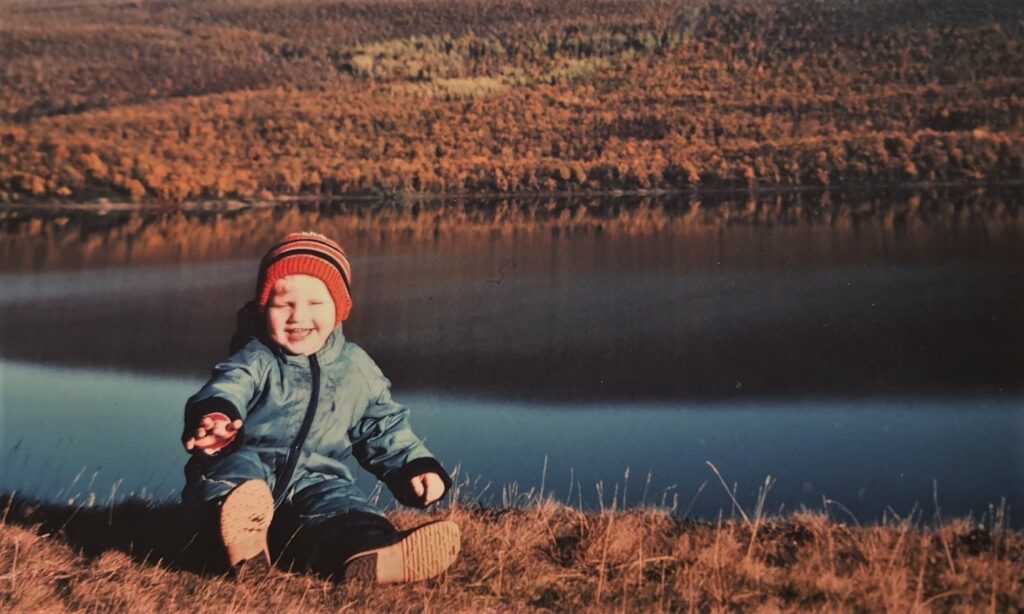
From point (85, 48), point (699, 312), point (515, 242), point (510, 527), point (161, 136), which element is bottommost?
point (510, 527)

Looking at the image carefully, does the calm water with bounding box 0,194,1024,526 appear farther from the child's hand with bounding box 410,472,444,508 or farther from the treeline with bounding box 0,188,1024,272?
the child's hand with bounding box 410,472,444,508

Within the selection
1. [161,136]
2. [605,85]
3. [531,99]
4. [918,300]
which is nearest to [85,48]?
[161,136]

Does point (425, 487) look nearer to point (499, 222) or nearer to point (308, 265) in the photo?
point (308, 265)

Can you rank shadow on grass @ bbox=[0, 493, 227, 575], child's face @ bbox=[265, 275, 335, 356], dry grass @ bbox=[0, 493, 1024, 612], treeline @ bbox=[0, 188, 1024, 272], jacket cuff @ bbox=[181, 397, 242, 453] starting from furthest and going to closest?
treeline @ bbox=[0, 188, 1024, 272]
child's face @ bbox=[265, 275, 335, 356]
shadow on grass @ bbox=[0, 493, 227, 575]
jacket cuff @ bbox=[181, 397, 242, 453]
dry grass @ bbox=[0, 493, 1024, 612]

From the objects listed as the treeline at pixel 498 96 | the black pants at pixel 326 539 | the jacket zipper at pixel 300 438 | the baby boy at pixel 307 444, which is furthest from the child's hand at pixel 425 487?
the treeline at pixel 498 96

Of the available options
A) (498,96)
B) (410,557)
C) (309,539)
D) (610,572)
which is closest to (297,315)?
(309,539)

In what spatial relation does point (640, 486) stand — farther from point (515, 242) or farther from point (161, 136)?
point (161, 136)

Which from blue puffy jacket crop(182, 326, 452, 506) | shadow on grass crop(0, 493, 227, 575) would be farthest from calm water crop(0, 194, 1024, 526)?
blue puffy jacket crop(182, 326, 452, 506)
